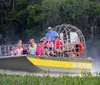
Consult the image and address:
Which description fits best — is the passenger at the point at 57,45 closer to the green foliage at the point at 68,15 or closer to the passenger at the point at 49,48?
the passenger at the point at 49,48

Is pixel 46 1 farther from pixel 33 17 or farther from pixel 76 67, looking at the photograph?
pixel 76 67

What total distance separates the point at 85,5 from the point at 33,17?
5.77 meters

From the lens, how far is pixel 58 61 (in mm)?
16781

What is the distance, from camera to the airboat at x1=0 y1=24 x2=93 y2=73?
15750 mm

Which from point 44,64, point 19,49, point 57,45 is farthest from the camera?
point 57,45

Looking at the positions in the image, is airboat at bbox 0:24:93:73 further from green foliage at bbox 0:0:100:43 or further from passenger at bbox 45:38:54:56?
green foliage at bbox 0:0:100:43

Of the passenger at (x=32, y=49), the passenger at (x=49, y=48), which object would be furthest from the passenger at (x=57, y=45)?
the passenger at (x=32, y=49)

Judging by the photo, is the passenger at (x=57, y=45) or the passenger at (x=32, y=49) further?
the passenger at (x=57, y=45)

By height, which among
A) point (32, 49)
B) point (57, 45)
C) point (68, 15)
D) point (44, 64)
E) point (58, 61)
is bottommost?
point (44, 64)

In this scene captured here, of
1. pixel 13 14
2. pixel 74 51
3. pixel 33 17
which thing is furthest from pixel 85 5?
pixel 74 51

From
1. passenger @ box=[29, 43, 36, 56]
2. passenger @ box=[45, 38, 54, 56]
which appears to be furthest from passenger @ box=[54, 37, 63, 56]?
passenger @ box=[29, 43, 36, 56]

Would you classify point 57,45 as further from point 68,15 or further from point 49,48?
point 68,15

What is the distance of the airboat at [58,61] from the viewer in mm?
15750

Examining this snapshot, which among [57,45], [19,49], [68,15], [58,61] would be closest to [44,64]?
[58,61]
